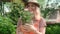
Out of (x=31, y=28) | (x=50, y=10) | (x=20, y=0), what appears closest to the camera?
(x=31, y=28)

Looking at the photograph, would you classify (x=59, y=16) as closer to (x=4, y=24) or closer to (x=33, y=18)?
(x=4, y=24)

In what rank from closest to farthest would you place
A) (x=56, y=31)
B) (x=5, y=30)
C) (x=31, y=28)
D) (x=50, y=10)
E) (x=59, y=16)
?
(x=31, y=28), (x=5, y=30), (x=56, y=31), (x=50, y=10), (x=59, y=16)

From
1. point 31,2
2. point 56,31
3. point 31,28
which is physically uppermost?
point 31,2

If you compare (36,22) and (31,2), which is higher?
(31,2)

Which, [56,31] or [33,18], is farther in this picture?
[56,31]

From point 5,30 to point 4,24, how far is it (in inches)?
7.3

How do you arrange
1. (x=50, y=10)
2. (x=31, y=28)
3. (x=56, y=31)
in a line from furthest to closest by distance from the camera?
(x=50, y=10) → (x=56, y=31) → (x=31, y=28)

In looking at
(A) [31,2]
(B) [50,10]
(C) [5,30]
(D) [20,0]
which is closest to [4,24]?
(C) [5,30]

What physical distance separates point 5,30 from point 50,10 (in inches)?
318

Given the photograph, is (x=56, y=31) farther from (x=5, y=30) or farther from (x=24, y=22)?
(x=24, y=22)

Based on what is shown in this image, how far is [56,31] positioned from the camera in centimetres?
1291

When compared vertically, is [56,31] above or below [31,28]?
below

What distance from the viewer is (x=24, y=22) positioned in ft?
13.8

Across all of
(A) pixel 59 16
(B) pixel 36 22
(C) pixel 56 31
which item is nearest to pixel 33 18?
(B) pixel 36 22
